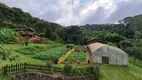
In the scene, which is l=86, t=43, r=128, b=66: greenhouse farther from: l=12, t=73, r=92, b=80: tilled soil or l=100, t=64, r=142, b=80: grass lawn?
l=12, t=73, r=92, b=80: tilled soil

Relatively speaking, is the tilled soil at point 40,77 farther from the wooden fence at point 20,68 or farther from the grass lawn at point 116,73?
the grass lawn at point 116,73

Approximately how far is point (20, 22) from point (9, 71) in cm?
6116

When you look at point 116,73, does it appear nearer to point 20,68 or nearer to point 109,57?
point 109,57

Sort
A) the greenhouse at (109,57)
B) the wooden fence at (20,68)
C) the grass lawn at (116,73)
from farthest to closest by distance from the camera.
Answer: the greenhouse at (109,57)
the grass lawn at (116,73)
the wooden fence at (20,68)

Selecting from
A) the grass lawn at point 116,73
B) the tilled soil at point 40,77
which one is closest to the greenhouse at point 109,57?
the grass lawn at point 116,73

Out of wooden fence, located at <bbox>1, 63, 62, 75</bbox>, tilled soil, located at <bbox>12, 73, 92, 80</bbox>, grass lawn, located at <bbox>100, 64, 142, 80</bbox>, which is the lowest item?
grass lawn, located at <bbox>100, 64, 142, 80</bbox>

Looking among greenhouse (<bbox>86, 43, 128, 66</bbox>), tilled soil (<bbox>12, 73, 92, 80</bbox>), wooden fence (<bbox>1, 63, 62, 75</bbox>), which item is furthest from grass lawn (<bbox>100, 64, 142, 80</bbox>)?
wooden fence (<bbox>1, 63, 62, 75</bbox>)

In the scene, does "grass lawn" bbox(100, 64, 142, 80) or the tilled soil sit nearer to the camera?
the tilled soil

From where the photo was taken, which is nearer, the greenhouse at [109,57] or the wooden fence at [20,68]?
the wooden fence at [20,68]

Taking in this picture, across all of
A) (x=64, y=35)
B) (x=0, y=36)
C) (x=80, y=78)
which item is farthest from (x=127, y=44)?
(x=0, y=36)

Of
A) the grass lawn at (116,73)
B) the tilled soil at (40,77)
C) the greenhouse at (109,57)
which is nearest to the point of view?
the tilled soil at (40,77)

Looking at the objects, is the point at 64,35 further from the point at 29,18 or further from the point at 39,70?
the point at 39,70

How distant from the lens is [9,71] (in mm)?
14461

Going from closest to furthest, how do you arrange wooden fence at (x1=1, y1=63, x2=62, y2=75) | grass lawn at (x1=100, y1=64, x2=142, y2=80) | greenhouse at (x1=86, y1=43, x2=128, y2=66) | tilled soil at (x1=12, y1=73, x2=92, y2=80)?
wooden fence at (x1=1, y1=63, x2=62, y2=75), tilled soil at (x1=12, y1=73, x2=92, y2=80), grass lawn at (x1=100, y1=64, x2=142, y2=80), greenhouse at (x1=86, y1=43, x2=128, y2=66)
